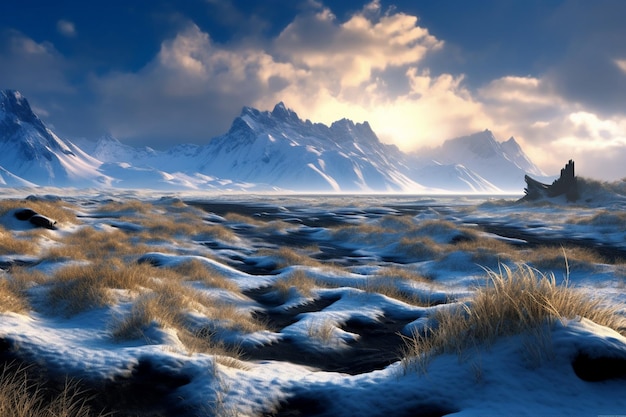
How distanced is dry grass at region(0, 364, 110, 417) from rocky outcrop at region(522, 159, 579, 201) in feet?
218

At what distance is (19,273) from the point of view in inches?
409

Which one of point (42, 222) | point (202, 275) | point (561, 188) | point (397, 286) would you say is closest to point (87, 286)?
point (202, 275)

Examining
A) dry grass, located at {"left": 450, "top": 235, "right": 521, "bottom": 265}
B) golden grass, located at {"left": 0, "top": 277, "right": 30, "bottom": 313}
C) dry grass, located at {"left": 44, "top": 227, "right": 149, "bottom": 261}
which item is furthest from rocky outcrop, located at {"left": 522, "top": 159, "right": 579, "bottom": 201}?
golden grass, located at {"left": 0, "top": 277, "right": 30, "bottom": 313}

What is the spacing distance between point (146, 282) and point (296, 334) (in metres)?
4.00

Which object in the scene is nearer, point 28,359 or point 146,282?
point 28,359

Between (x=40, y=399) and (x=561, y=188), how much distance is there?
70.6m

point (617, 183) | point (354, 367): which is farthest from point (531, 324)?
point (617, 183)

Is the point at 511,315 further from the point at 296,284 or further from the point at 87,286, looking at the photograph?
the point at 296,284

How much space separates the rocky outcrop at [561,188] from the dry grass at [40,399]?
6644cm

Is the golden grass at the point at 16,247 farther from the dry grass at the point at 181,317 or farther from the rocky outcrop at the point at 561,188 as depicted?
the rocky outcrop at the point at 561,188

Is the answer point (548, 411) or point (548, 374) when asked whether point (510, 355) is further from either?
point (548, 411)

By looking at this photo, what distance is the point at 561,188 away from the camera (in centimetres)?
6253

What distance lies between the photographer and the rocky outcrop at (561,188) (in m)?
60.1

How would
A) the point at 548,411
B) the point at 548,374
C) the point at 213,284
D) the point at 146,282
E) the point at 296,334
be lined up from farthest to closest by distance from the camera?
the point at 213,284 < the point at 146,282 < the point at 296,334 < the point at 548,374 < the point at 548,411
